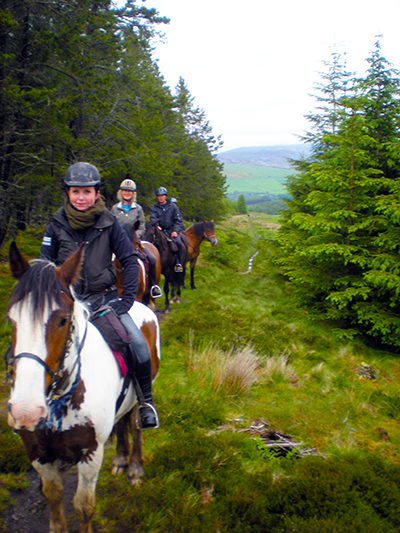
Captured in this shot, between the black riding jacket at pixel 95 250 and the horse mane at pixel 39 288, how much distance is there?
84cm

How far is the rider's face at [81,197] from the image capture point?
9.32 ft

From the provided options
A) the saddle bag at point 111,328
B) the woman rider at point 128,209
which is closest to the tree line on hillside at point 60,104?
the woman rider at point 128,209

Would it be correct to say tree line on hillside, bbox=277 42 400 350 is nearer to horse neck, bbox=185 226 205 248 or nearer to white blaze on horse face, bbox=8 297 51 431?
horse neck, bbox=185 226 205 248

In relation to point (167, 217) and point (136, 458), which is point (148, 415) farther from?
point (167, 217)

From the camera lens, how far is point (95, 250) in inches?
114

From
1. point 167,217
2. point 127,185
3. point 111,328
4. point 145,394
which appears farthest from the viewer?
point 167,217

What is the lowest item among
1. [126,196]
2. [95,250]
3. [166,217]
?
[95,250]

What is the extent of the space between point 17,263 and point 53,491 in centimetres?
184

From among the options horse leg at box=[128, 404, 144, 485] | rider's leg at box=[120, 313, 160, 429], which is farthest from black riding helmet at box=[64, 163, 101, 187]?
horse leg at box=[128, 404, 144, 485]

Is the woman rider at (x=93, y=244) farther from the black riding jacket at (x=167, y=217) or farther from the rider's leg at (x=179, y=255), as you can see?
the rider's leg at (x=179, y=255)

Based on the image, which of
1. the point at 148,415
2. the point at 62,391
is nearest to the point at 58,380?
the point at 62,391

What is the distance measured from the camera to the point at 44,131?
9.12 meters

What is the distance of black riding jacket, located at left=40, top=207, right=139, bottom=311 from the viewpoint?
2.86 meters

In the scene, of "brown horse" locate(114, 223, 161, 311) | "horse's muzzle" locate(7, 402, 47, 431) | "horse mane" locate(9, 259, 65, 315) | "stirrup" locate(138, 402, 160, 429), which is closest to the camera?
"horse's muzzle" locate(7, 402, 47, 431)
